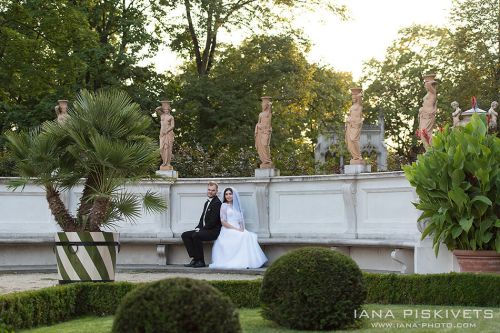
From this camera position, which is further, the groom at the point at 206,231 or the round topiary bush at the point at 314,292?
the groom at the point at 206,231

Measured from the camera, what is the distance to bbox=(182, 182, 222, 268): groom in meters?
18.4

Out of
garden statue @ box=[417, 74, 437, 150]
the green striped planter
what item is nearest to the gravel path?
the green striped planter

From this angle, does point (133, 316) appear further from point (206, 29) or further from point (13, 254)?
point (206, 29)

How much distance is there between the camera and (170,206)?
64.0 ft

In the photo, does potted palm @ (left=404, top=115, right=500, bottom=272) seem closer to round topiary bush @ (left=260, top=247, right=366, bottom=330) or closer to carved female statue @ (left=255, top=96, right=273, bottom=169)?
round topiary bush @ (left=260, top=247, right=366, bottom=330)

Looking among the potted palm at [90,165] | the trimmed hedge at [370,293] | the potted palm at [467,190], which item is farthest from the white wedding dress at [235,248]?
the trimmed hedge at [370,293]

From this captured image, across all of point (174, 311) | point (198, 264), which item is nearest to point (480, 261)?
point (174, 311)

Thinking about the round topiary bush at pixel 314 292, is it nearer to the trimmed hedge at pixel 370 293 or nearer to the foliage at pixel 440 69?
the trimmed hedge at pixel 370 293

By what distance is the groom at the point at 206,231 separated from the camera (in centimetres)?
1842

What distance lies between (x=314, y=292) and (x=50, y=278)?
27.6 ft

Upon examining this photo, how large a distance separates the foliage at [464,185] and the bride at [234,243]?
577cm

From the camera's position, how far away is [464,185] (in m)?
12.5

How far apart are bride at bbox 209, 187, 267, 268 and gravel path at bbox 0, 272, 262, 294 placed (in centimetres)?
96

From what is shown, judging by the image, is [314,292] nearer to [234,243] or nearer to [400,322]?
[400,322]
